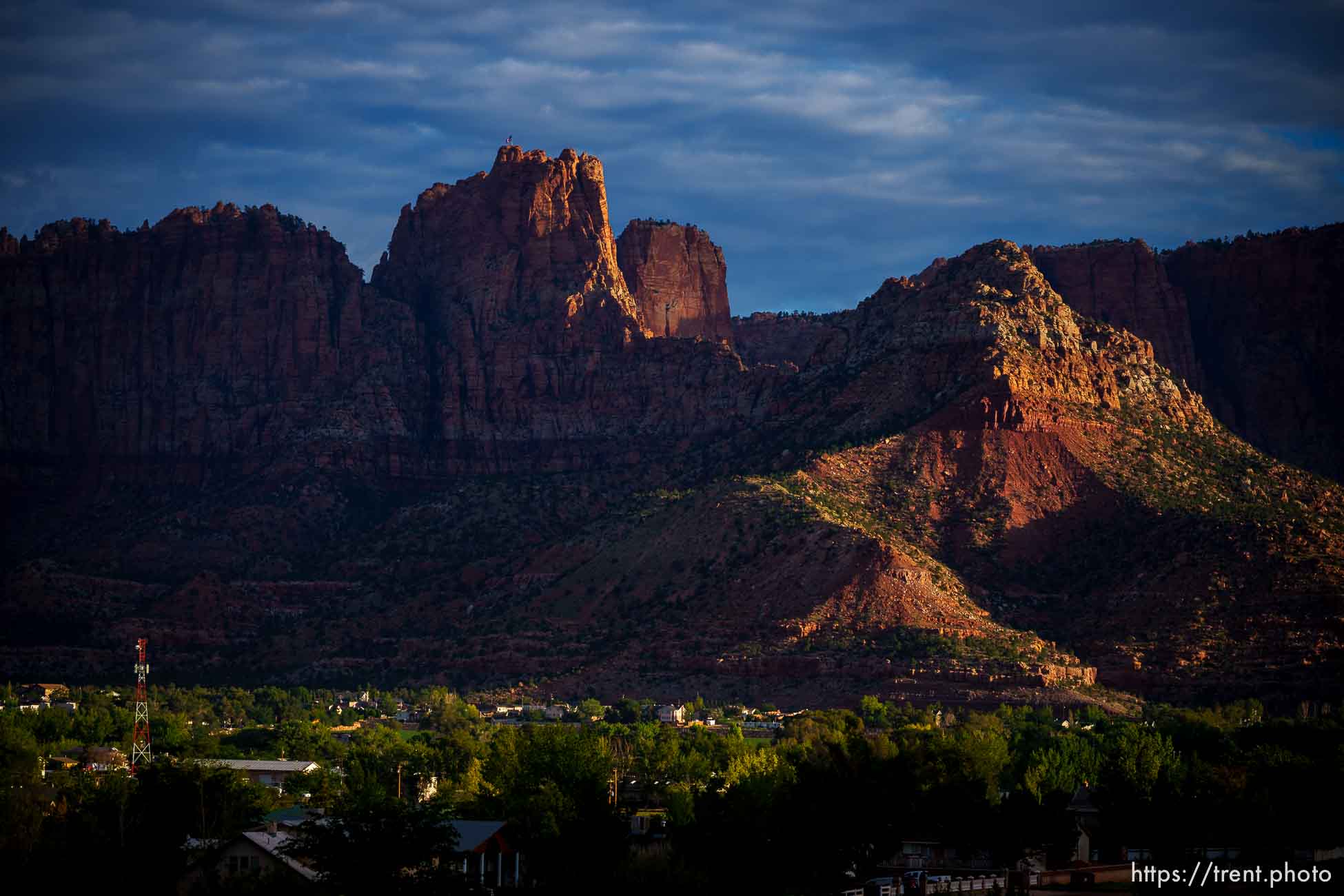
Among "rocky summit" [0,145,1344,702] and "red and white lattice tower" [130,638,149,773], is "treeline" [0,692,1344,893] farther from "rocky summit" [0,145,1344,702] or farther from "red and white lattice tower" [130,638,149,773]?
"rocky summit" [0,145,1344,702]

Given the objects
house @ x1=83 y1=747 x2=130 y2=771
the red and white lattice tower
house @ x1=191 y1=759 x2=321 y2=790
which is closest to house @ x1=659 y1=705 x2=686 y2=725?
house @ x1=191 y1=759 x2=321 y2=790

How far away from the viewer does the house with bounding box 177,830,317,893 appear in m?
74.5

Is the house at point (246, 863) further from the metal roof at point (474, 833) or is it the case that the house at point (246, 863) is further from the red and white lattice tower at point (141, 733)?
the red and white lattice tower at point (141, 733)

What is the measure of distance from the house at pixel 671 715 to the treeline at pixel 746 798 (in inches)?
693

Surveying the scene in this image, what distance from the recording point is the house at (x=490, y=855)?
79312mm

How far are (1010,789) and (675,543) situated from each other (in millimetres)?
67961

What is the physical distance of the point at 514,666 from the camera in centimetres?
17088

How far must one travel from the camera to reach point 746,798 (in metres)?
90.3

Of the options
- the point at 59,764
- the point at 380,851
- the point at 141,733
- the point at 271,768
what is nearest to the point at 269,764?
the point at 271,768

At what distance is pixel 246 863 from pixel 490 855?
28.5 feet

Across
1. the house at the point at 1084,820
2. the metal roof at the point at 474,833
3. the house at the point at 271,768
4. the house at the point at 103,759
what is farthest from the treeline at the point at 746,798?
the house at the point at 103,759

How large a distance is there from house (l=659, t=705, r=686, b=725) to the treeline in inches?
693

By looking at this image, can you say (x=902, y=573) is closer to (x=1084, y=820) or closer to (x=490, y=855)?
(x=1084, y=820)

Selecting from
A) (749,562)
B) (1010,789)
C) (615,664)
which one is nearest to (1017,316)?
(749,562)
